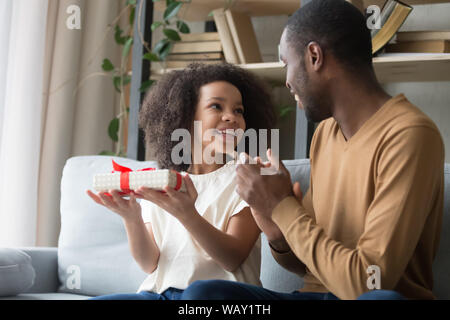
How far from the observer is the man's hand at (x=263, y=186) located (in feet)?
3.18

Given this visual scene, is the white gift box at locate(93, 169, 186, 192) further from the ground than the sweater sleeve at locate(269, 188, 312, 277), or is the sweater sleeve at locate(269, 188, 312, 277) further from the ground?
the white gift box at locate(93, 169, 186, 192)

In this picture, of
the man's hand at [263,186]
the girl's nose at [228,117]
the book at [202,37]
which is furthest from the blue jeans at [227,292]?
the book at [202,37]

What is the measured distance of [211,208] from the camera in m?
1.29

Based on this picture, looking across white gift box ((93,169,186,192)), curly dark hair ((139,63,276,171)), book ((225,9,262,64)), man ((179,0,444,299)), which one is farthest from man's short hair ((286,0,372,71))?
book ((225,9,262,64))

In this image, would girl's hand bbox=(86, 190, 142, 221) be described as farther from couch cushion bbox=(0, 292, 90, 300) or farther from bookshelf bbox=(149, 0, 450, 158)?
bookshelf bbox=(149, 0, 450, 158)

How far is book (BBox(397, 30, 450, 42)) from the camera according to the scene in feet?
5.26

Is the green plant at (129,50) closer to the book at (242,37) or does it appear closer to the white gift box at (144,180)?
the book at (242,37)

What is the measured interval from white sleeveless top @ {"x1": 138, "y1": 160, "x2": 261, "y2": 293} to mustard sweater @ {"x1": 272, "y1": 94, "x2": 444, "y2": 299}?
0.22 m

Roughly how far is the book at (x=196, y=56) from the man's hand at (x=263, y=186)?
1035 mm

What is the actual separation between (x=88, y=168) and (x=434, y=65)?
1.10 m

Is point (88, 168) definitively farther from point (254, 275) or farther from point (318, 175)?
point (318, 175)

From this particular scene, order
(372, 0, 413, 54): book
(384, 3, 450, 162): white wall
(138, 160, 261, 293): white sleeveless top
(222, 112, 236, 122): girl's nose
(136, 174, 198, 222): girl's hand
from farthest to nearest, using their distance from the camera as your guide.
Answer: (384, 3, 450, 162): white wall
(372, 0, 413, 54): book
(222, 112, 236, 122): girl's nose
(138, 160, 261, 293): white sleeveless top
(136, 174, 198, 222): girl's hand

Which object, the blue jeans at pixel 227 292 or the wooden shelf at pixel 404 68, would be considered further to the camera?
the wooden shelf at pixel 404 68

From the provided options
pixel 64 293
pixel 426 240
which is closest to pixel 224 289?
pixel 426 240
